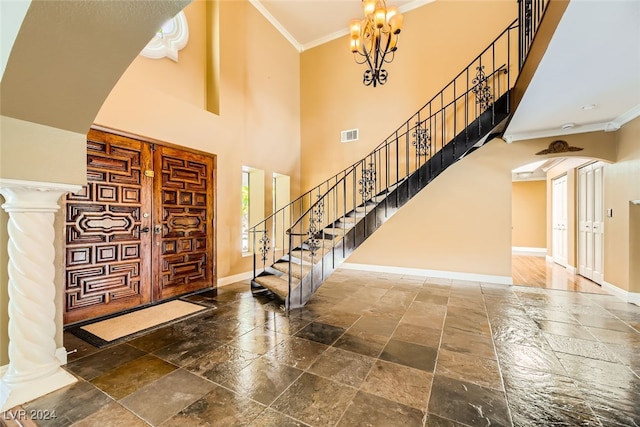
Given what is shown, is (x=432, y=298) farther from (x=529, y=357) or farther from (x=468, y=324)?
(x=529, y=357)

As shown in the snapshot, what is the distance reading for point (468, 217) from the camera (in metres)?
4.76

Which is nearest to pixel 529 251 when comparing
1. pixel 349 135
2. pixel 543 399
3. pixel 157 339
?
pixel 349 135

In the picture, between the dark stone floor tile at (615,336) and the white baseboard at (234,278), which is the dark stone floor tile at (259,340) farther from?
the dark stone floor tile at (615,336)

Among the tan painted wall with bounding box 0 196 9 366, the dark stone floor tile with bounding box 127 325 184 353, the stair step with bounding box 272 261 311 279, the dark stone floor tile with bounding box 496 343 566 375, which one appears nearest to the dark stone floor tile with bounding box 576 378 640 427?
the dark stone floor tile with bounding box 496 343 566 375

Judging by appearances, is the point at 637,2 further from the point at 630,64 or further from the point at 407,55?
the point at 407,55

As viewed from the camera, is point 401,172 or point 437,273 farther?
point 401,172

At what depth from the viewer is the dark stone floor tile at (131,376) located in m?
1.79

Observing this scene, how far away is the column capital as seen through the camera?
1.71 meters

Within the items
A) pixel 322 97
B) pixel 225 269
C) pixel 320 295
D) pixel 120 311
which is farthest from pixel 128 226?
pixel 322 97

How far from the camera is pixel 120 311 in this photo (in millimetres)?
3279

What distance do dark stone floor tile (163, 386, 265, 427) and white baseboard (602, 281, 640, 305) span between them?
505cm

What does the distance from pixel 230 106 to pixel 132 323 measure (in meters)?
3.68

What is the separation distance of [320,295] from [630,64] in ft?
13.5

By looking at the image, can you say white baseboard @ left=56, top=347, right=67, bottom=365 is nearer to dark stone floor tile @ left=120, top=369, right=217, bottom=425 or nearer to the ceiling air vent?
dark stone floor tile @ left=120, top=369, right=217, bottom=425
